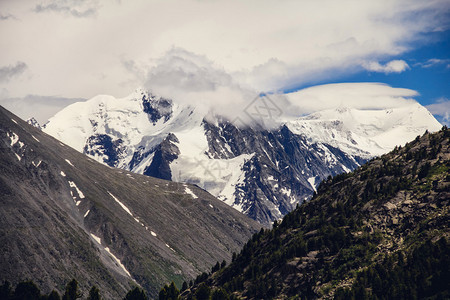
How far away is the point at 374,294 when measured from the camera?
175m

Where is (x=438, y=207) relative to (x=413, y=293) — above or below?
above

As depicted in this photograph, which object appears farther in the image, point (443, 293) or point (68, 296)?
point (68, 296)

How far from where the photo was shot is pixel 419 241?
19025cm

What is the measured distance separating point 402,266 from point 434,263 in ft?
35.0

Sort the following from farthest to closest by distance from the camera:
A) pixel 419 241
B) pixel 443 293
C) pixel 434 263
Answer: pixel 419 241
pixel 434 263
pixel 443 293

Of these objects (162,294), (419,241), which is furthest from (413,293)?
(162,294)

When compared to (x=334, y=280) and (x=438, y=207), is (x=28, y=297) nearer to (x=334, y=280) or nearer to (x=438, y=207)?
(x=334, y=280)

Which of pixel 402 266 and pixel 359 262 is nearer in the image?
pixel 402 266

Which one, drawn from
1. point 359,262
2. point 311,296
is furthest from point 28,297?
point 359,262

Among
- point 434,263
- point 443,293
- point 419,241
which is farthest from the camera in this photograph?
point 419,241

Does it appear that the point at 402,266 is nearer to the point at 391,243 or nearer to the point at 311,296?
the point at 391,243

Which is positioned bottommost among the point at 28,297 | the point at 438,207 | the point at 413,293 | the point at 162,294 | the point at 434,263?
the point at 28,297

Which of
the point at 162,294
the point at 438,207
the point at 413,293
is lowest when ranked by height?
the point at 162,294

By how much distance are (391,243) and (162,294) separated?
74.5 metres
